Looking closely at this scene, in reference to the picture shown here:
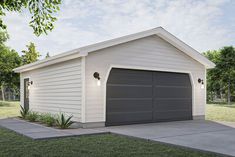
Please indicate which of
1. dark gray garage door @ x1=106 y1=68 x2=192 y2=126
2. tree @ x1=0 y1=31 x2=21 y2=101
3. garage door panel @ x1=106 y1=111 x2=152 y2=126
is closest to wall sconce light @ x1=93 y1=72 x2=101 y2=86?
dark gray garage door @ x1=106 y1=68 x2=192 y2=126

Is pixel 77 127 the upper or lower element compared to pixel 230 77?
lower

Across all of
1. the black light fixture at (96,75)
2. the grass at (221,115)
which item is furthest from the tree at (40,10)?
the grass at (221,115)

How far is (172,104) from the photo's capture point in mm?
11211

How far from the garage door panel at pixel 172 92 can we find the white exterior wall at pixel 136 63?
410 mm

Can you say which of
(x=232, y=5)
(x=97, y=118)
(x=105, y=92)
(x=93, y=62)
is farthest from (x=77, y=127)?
(x=232, y=5)

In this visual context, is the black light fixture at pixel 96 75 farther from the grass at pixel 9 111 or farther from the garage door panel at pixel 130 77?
the grass at pixel 9 111

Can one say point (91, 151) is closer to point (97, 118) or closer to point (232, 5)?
point (97, 118)

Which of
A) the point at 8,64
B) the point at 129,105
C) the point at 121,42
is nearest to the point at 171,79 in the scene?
the point at 129,105

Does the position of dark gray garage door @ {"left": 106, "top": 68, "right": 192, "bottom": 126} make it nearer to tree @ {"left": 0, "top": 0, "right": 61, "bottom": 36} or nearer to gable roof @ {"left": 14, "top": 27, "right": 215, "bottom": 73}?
gable roof @ {"left": 14, "top": 27, "right": 215, "bottom": 73}

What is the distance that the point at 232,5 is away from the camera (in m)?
14.5

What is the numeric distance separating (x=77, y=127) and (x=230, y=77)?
26.7 m

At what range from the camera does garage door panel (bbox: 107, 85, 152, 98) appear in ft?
31.1

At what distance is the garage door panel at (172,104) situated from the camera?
35.2 feet

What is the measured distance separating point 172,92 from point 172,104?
1.65 ft
